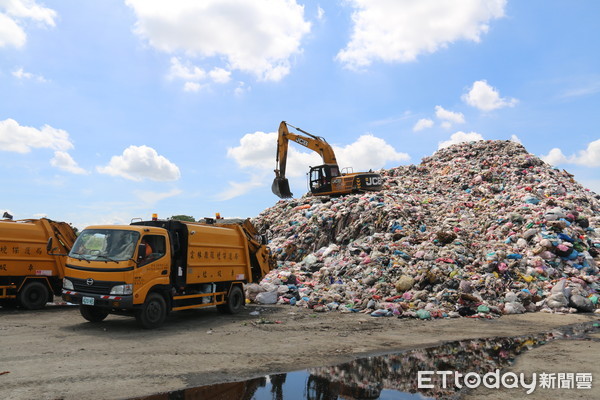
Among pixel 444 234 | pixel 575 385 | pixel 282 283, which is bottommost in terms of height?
pixel 575 385

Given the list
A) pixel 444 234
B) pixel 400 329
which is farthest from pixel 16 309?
pixel 444 234

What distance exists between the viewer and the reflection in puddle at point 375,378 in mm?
4918

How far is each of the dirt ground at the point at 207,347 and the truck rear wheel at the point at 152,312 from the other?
21 centimetres

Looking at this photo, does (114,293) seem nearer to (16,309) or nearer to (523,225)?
(16,309)

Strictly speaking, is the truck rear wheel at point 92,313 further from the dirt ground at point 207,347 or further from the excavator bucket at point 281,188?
the excavator bucket at point 281,188

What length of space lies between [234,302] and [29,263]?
515 cm

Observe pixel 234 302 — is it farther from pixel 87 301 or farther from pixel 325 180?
pixel 325 180

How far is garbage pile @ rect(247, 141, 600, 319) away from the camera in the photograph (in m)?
11.4

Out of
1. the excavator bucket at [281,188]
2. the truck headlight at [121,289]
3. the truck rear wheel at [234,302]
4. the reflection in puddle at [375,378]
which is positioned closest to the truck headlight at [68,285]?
the truck headlight at [121,289]

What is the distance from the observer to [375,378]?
18.4 ft

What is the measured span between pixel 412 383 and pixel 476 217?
→ 1485cm

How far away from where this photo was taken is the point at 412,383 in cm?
541

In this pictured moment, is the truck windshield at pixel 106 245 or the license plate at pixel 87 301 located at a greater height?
the truck windshield at pixel 106 245

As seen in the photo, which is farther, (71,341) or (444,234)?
(444,234)
